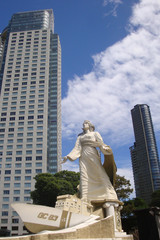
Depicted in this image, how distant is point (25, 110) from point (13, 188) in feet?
71.2

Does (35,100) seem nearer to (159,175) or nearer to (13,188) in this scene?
(13,188)

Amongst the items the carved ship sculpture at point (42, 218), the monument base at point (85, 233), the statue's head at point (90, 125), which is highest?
the statue's head at point (90, 125)

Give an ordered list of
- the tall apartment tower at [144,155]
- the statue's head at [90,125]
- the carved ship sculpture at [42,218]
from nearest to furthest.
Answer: the carved ship sculpture at [42,218] → the statue's head at [90,125] → the tall apartment tower at [144,155]

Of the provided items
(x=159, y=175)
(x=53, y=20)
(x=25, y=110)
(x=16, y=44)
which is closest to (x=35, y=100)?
(x=25, y=110)

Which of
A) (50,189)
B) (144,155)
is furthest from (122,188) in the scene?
(144,155)

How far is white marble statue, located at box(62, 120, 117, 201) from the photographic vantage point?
10266mm

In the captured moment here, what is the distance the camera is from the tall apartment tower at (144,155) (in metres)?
90.8

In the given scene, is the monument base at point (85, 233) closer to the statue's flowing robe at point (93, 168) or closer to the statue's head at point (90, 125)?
the statue's flowing robe at point (93, 168)

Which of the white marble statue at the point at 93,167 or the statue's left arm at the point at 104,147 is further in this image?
the statue's left arm at the point at 104,147

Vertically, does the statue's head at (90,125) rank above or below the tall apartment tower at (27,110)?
below

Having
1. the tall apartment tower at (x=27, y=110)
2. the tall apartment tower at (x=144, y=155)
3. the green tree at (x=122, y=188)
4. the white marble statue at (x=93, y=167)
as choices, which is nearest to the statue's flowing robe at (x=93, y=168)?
the white marble statue at (x=93, y=167)

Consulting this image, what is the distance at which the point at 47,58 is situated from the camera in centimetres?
6712

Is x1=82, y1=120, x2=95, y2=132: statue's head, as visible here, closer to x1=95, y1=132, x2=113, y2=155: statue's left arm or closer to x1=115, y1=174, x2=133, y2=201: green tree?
x1=95, y1=132, x2=113, y2=155: statue's left arm

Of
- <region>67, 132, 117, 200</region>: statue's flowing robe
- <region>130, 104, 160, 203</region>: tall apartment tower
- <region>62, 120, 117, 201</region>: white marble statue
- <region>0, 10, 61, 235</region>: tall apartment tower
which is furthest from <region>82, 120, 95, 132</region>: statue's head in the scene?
<region>130, 104, 160, 203</region>: tall apartment tower
